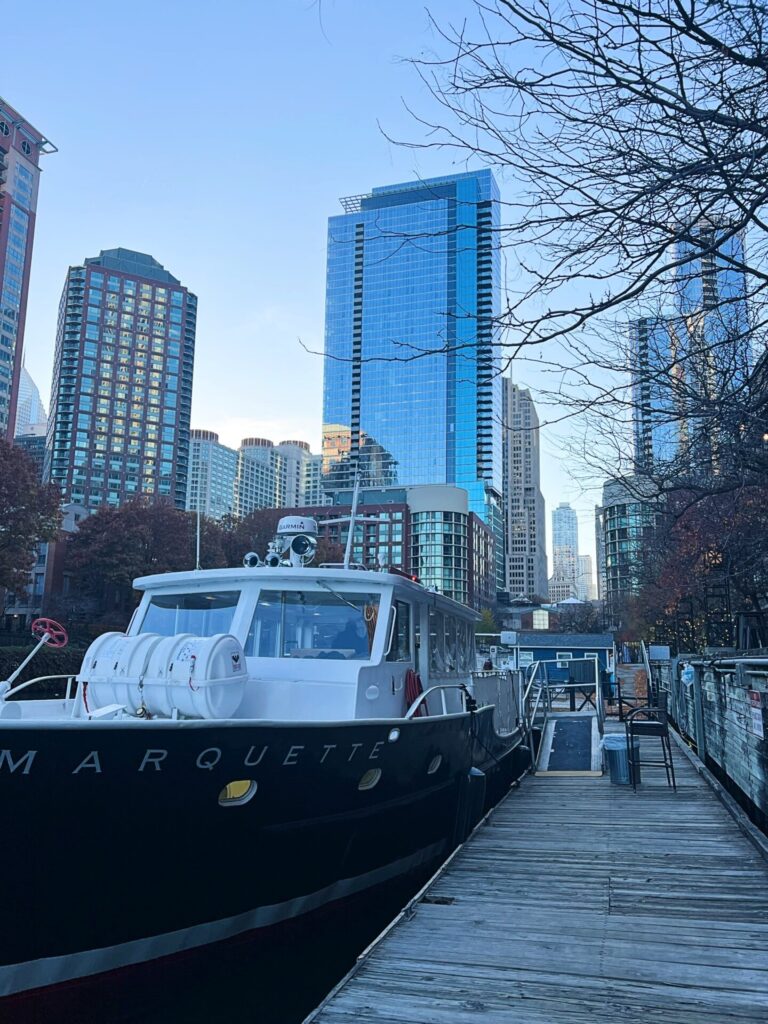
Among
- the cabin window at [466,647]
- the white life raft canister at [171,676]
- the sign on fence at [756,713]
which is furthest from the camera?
the cabin window at [466,647]

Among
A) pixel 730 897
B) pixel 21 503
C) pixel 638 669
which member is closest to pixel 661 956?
pixel 730 897

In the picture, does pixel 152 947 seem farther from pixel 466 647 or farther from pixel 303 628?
pixel 466 647

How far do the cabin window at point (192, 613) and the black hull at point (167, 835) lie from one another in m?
2.41

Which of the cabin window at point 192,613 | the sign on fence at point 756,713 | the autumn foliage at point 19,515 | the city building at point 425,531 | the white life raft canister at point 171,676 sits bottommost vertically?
the sign on fence at point 756,713

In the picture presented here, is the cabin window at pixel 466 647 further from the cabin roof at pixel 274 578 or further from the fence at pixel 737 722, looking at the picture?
the fence at pixel 737 722

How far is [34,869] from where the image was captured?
193 inches

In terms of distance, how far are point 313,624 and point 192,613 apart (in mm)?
1448

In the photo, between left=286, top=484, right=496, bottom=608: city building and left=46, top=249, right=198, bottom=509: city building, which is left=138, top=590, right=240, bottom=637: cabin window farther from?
left=46, top=249, right=198, bottom=509: city building

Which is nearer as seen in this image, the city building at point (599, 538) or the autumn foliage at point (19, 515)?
the city building at point (599, 538)

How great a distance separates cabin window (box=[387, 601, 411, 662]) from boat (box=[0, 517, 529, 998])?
3cm

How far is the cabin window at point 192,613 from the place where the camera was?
8516mm

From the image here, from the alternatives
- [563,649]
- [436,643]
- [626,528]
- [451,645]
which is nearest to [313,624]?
[436,643]

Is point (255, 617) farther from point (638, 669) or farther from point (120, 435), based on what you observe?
point (120, 435)

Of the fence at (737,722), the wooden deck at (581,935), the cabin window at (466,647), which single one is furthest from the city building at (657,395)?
the cabin window at (466,647)
